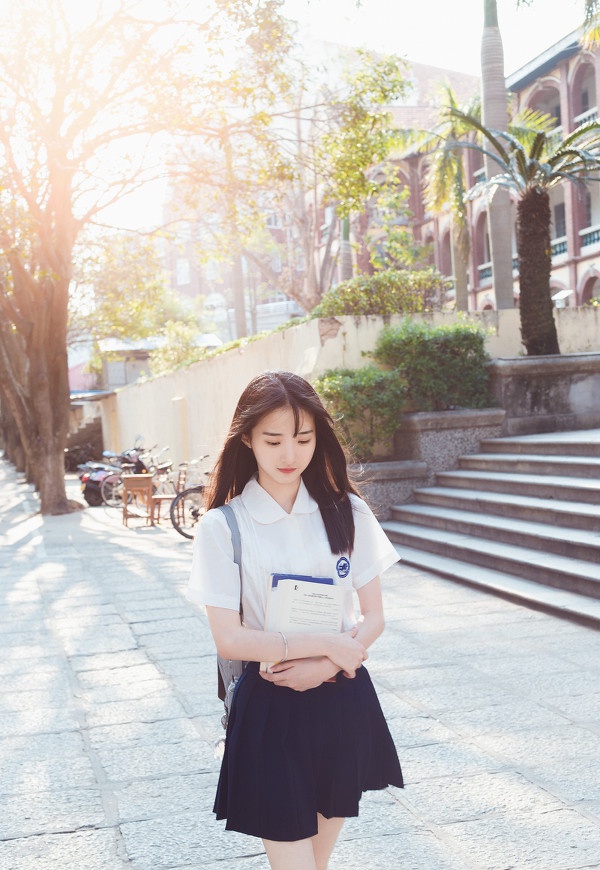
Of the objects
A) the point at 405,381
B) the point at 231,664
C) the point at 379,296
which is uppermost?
the point at 379,296

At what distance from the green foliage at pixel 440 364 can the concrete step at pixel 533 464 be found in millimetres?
786

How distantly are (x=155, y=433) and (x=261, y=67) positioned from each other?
38.6 ft

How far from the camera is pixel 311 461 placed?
244 centimetres

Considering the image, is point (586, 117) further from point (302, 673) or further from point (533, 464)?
point (302, 673)

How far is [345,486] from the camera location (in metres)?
2.44

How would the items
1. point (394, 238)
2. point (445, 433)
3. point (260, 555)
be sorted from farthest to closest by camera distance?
point (394, 238), point (445, 433), point (260, 555)

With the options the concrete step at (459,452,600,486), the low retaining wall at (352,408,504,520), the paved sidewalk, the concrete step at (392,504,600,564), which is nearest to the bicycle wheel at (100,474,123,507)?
the low retaining wall at (352,408,504,520)

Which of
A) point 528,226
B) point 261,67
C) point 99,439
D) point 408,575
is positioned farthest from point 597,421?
point 99,439

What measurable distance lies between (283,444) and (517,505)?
23.8 feet

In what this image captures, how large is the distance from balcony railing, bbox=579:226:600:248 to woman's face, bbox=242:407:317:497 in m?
27.2

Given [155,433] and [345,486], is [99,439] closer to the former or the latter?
[155,433]

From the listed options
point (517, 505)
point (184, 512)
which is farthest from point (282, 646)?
point (184, 512)

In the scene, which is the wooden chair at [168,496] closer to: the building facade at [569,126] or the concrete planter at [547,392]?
the concrete planter at [547,392]

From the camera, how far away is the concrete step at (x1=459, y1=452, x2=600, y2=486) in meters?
9.27
